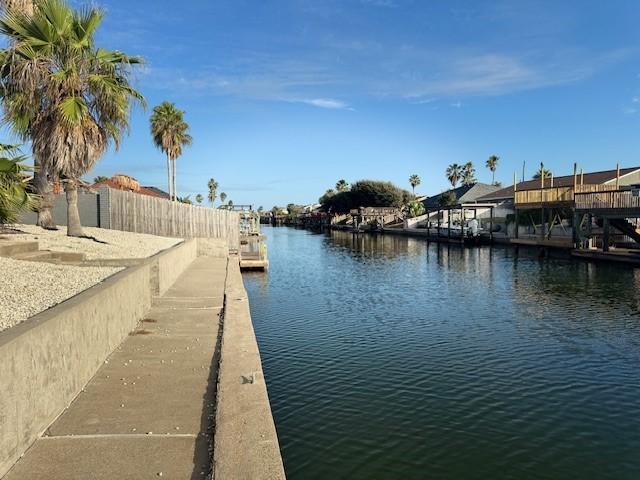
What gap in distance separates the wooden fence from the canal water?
10.6m

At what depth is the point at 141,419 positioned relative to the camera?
587cm

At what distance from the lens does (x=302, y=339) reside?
13945mm

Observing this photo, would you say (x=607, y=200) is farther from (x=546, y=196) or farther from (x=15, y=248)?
(x=15, y=248)

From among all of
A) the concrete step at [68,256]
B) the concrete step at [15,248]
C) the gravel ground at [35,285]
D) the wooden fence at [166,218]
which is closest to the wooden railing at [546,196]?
the wooden fence at [166,218]

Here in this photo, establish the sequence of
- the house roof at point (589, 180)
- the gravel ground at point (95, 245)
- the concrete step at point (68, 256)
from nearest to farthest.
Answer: the concrete step at point (68, 256), the gravel ground at point (95, 245), the house roof at point (589, 180)

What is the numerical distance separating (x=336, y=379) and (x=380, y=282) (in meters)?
16.1

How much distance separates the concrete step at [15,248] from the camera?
1161cm

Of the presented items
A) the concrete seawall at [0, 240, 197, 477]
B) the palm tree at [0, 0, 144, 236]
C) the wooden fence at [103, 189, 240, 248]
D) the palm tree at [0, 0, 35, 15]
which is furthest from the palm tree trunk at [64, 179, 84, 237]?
the concrete seawall at [0, 240, 197, 477]

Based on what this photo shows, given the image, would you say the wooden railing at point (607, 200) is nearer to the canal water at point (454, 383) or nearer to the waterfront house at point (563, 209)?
the waterfront house at point (563, 209)

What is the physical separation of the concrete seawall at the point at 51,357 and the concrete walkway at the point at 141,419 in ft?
0.49

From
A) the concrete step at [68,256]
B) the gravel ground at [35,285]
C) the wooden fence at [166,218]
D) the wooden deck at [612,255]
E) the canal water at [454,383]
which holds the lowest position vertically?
the canal water at [454,383]

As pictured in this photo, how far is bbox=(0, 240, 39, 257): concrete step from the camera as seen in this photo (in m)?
11.6

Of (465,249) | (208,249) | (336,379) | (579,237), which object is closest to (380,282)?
(208,249)

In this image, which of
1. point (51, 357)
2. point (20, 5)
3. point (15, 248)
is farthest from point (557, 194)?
point (51, 357)
